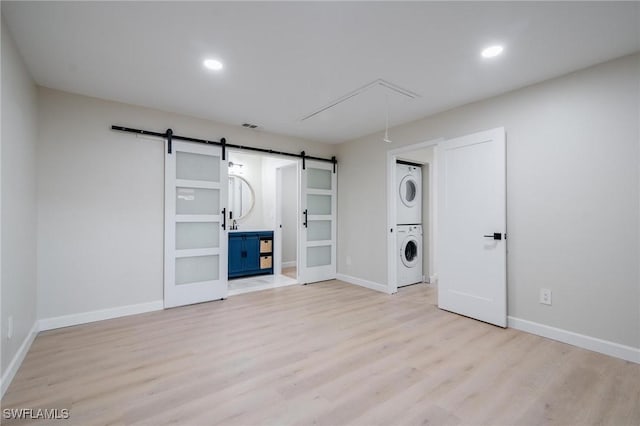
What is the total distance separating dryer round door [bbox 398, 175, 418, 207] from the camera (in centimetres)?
459

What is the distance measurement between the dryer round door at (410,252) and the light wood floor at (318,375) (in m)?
1.47

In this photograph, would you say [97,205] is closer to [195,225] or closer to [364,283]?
[195,225]

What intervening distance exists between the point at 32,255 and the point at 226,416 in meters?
2.50

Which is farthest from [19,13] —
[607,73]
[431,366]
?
[607,73]

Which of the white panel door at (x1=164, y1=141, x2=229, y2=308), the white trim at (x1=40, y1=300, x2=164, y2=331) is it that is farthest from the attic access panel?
the white trim at (x1=40, y1=300, x2=164, y2=331)

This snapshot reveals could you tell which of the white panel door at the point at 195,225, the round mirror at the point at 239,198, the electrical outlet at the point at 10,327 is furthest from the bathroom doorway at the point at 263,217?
the electrical outlet at the point at 10,327

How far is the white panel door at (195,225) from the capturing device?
11.8 ft

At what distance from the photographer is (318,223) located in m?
5.06

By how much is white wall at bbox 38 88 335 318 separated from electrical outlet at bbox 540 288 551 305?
13.6ft

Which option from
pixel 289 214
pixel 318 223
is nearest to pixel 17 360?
pixel 318 223

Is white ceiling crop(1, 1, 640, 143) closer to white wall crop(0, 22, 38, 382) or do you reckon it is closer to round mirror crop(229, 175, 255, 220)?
white wall crop(0, 22, 38, 382)

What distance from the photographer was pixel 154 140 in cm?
353

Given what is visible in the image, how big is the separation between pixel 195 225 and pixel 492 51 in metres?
3.67

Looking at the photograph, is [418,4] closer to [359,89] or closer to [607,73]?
[359,89]
